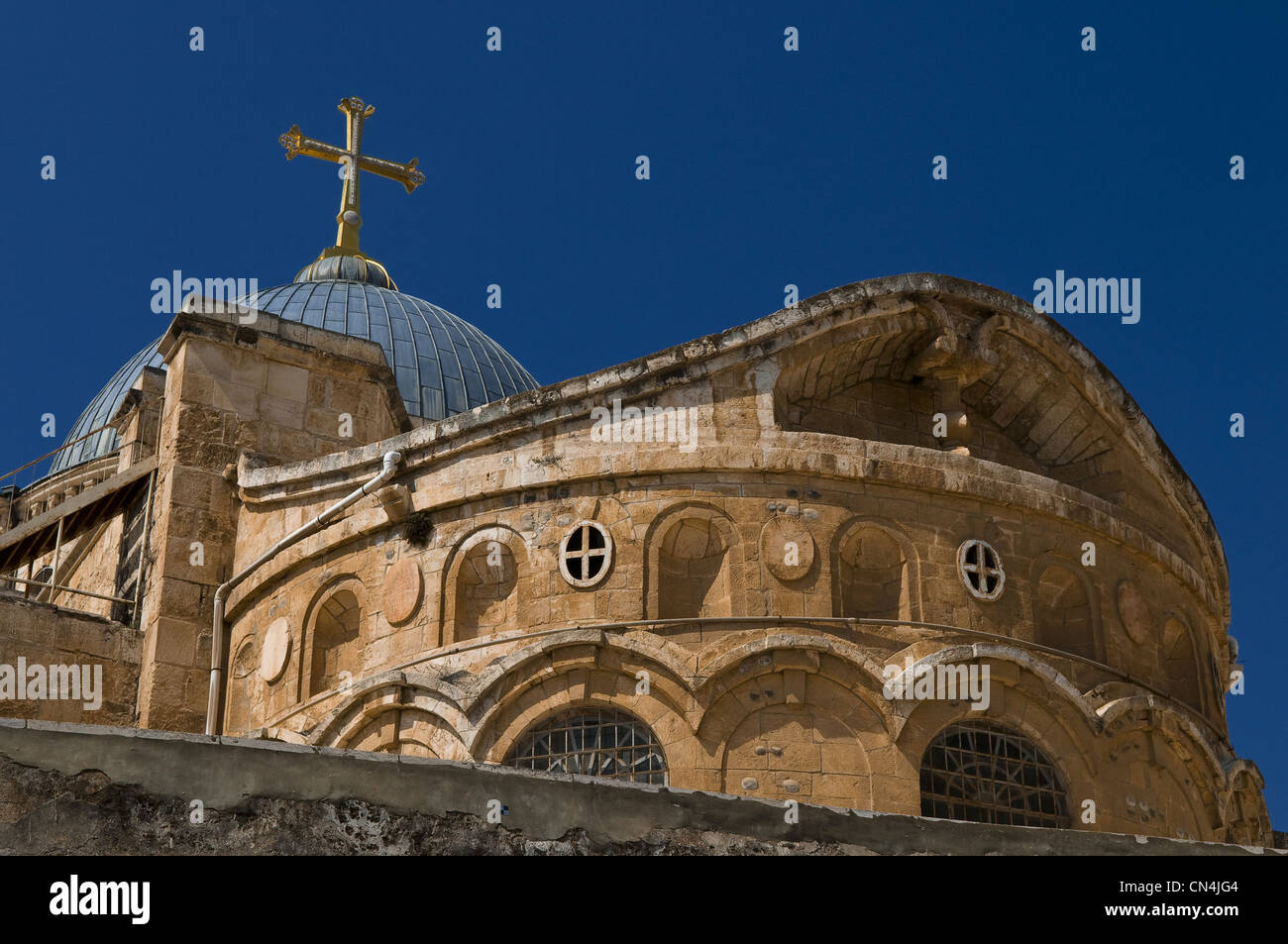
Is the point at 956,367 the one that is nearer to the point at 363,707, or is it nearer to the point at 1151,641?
the point at 1151,641

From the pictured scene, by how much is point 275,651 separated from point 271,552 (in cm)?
127

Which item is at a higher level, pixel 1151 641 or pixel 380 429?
pixel 380 429

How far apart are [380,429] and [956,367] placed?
7.44 metres

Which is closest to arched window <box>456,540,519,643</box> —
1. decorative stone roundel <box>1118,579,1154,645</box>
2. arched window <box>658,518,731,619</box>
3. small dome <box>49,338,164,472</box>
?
arched window <box>658,518,731,619</box>

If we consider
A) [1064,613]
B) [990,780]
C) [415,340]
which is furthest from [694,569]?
[415,340]

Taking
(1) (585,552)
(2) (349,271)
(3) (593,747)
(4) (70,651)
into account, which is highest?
(2) (349,271)

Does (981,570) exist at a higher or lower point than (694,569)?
higher

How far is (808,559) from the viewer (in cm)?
1967

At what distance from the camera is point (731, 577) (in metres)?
19.6

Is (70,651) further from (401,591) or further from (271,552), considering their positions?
(401,591)

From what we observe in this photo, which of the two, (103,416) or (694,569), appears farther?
(103,416)

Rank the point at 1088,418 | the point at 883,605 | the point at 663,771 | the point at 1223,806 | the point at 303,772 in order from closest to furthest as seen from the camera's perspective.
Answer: the point at 303,772
the point at 663,771
the point at 883,605
the point at 1223,806
the point at 1088,418
